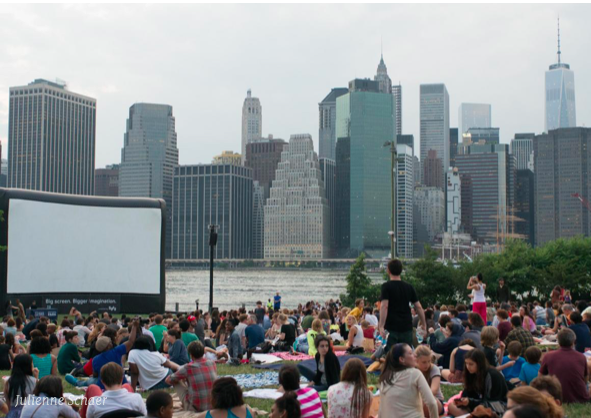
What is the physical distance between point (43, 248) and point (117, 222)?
3.10m

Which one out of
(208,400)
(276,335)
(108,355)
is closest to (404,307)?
(208,400)

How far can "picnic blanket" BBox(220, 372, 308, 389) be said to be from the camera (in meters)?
10.3

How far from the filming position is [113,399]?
6.73 m

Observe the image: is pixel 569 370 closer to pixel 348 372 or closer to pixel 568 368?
pixel 568 368

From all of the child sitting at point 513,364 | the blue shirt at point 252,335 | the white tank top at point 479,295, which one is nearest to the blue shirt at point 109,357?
the blue shirt at point 252,335

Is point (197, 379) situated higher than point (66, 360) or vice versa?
point (197, 379)

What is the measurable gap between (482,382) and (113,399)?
3.74 metres

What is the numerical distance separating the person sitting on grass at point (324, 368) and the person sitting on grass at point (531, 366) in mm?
2330

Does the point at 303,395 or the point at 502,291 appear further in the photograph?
the point at 502,291

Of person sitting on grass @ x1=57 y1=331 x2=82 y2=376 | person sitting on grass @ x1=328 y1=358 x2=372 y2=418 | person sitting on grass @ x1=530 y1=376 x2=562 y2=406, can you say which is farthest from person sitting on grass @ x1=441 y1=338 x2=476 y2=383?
person sitting on grass @ x1=57 y1=331 x2=82 y2=376

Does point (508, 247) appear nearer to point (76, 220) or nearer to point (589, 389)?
point (76, 220)

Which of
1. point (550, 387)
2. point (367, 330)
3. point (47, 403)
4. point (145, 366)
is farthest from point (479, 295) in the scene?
point (47, 403)

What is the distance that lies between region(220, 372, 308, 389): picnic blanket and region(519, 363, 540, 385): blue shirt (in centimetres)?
320

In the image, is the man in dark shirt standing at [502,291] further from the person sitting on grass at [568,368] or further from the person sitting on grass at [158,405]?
the person sitting on grass at [158,405]
